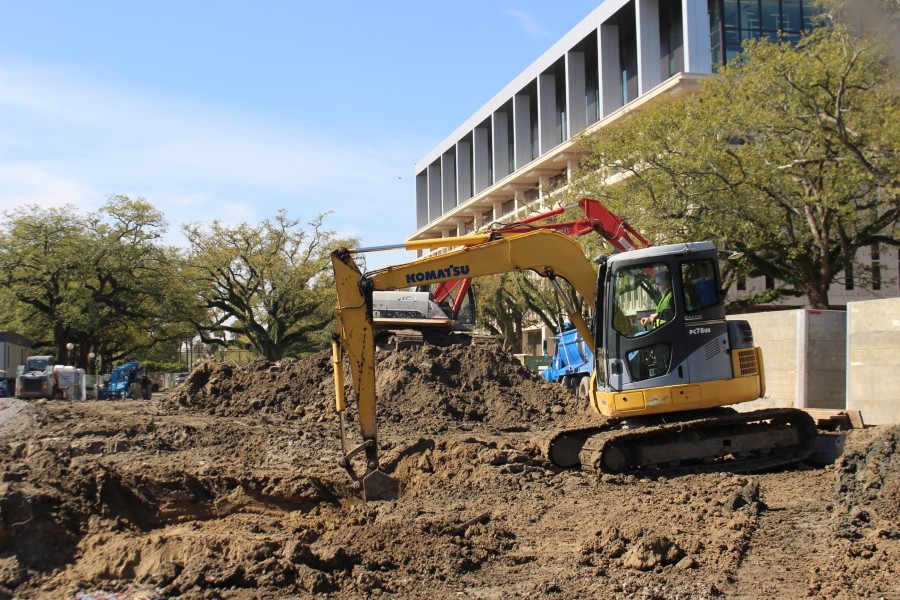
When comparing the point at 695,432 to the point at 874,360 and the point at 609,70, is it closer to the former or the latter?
the point at 874,360

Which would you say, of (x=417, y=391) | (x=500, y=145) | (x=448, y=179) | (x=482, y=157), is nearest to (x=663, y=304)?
(x=417, y=391)

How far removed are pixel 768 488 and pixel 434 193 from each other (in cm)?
8286

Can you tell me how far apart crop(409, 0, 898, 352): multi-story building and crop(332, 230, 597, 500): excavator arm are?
811 inches

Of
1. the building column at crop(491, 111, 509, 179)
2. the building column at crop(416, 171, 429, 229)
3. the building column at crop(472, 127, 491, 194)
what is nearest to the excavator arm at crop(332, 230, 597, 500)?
the building column at crop(491, 111, 509, 179)

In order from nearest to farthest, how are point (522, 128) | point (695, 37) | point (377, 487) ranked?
point (377, 487) → point (695, 37) → point (522, 128)

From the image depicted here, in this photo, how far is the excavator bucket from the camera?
10.1 m

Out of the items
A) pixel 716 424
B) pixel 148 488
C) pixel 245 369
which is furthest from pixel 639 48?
pixel 148 488

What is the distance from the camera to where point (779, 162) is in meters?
23.0

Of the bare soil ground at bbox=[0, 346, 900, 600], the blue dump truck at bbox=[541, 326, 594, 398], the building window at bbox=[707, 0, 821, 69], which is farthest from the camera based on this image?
the building window at bbox=[707, 0, 821, 69]

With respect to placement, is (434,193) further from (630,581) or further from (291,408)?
(630,581)

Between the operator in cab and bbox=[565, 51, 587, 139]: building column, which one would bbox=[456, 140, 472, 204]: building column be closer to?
bbox=[565, 51, 587, 139]: building column

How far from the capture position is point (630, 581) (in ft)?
20.9

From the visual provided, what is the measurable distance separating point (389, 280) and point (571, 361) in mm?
15561

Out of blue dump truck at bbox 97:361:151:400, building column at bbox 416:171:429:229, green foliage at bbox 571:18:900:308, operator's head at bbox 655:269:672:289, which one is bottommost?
blue dump truck at bbox 97:361:151:400
